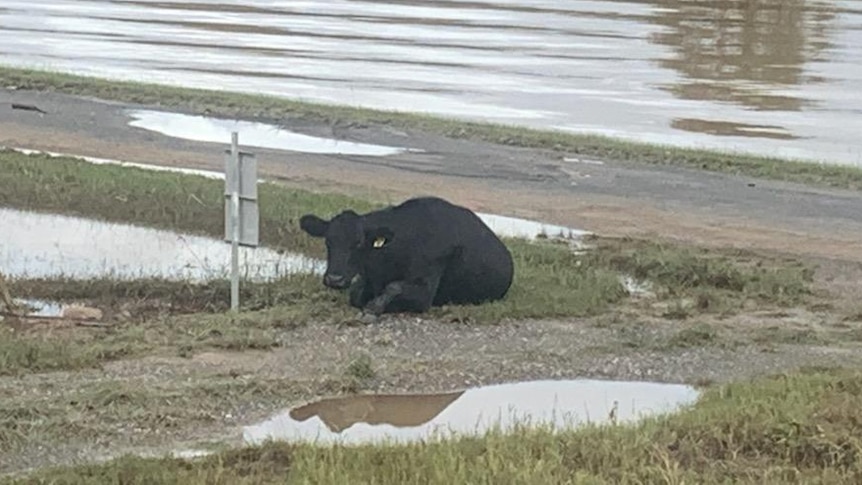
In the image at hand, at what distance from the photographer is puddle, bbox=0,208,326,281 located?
1530cm

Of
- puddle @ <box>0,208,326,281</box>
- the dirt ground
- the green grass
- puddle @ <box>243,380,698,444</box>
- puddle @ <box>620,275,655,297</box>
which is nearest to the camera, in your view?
the green grass

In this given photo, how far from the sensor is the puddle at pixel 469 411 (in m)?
9.78

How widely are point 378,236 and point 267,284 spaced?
159 cm

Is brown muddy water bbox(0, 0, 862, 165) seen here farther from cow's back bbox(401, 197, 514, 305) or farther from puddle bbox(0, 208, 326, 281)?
cow's back bbox(401, 197, 514, 305)

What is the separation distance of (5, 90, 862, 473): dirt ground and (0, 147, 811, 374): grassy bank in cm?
27

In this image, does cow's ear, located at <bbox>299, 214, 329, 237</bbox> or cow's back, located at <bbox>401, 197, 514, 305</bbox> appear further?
cow's back, located at <bbox>401, 197, 514, 305</bbox>

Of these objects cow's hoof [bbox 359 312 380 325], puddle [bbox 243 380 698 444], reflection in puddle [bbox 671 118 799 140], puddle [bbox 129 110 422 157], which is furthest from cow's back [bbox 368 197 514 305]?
reflection in puddle [bbox 671 118 799 140]

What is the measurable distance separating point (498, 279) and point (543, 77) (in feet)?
71.9

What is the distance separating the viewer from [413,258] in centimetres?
1353

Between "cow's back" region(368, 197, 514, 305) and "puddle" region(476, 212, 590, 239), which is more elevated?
"cow's back" region(368, 197, 514, 305)

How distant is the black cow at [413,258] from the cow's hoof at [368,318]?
27 mm

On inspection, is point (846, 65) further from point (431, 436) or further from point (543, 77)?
point (431, 436)

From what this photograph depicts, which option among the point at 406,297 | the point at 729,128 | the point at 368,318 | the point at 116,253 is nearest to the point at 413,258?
the point at 406,297

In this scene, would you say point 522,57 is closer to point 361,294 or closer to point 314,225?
point 314,225
